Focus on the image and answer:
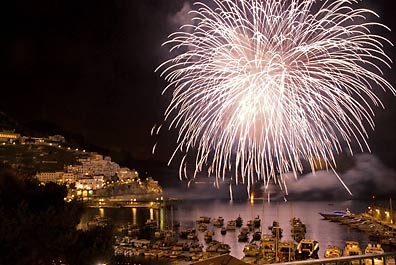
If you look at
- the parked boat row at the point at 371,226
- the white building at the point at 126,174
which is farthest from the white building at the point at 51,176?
the parked boat row at the point at 371,226

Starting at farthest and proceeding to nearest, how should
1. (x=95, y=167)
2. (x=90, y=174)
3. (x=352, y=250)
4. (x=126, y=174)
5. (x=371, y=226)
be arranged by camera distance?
(x=126, y=174), (x=95, y=167), (x=90, y=174), (x=371, y=226), (x=352, y=250)

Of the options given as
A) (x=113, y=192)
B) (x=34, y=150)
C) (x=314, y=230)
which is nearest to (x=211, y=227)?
(x=314, y=230)

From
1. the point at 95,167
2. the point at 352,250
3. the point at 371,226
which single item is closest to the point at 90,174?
the point at 95,167

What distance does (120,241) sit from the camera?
24312 mm

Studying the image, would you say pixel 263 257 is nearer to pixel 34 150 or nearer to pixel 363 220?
pixel 363 220

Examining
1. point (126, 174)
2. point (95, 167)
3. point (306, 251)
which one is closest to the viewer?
point (306, 251)

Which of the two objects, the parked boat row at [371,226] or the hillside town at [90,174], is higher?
the hillside town at [90,174]

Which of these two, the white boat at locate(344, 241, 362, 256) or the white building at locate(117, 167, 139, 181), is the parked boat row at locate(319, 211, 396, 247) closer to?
the white boat at locate(344, 241, 362, 256)

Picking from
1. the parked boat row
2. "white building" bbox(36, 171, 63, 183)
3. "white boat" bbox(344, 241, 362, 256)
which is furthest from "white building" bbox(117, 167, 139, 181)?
"white boat" bbox(344, 241, 362, 256)

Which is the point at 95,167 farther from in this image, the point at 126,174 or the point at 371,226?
the point at 371,226

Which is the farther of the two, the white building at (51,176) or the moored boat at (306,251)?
the white building at (51,176)

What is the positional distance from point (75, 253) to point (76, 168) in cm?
7966

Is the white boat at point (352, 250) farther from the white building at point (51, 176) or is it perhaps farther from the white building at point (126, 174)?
the white building at point (126, 174)

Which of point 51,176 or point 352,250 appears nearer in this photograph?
point 352,250
